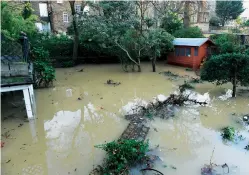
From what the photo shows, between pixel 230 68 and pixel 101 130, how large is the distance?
5957 mm

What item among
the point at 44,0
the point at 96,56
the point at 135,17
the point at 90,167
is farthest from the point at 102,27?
the point at 44,0

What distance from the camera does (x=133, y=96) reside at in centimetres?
984

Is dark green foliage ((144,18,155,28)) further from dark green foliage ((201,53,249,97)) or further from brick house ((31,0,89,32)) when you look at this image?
brick house ((31,0,89,32))

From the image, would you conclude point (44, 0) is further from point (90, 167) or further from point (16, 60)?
point (90, 167)

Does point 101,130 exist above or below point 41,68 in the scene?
below

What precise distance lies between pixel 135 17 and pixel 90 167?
10.7 metres

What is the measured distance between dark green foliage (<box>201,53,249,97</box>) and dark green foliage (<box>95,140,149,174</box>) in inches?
225

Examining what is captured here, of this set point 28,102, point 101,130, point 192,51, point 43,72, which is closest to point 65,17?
point 192,51

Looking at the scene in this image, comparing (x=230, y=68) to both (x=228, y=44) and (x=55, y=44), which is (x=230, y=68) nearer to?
(x=228, y=44)

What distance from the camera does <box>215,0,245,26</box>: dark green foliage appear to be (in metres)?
33.1

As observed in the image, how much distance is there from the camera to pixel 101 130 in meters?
6.55

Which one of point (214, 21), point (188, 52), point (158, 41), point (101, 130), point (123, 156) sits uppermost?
point (214, 21)

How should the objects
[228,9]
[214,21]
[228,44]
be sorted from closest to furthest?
[228,44], [214,21], [228,9]

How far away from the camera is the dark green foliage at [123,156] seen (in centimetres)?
441
